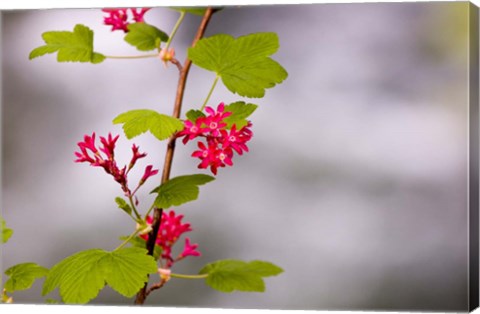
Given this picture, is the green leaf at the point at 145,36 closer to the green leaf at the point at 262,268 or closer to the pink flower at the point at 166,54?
the pink flower at the point at 166,54

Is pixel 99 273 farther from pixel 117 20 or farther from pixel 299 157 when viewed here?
pixel 299 157

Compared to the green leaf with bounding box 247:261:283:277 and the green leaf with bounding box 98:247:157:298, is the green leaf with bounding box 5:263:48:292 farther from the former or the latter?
the green leaf with bounding box 247:261:283:277

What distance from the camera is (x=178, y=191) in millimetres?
1509

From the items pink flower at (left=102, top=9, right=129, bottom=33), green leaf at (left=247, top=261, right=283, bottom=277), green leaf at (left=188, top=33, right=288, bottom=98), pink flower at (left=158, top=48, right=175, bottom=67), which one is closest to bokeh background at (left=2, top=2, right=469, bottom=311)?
green leaf at (left=247, top=261, right=283, bottom=277)

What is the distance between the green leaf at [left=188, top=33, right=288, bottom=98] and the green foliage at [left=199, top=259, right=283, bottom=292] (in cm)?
41

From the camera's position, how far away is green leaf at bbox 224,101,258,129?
61.7 inches

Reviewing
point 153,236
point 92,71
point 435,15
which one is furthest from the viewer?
point 92,71

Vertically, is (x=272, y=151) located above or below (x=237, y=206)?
above

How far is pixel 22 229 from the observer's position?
2.61 meters

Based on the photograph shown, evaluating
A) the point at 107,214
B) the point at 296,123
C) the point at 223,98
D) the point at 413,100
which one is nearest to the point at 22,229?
the point at 107,214

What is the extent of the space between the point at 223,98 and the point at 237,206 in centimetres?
37

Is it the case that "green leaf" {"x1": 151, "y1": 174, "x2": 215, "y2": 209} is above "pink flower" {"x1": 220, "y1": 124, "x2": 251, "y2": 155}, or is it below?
below

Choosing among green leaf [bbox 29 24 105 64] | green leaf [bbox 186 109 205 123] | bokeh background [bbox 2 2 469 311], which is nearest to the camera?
green leaf [bbox 186 109 205 123]

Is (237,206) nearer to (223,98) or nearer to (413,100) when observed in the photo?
(223,98)
